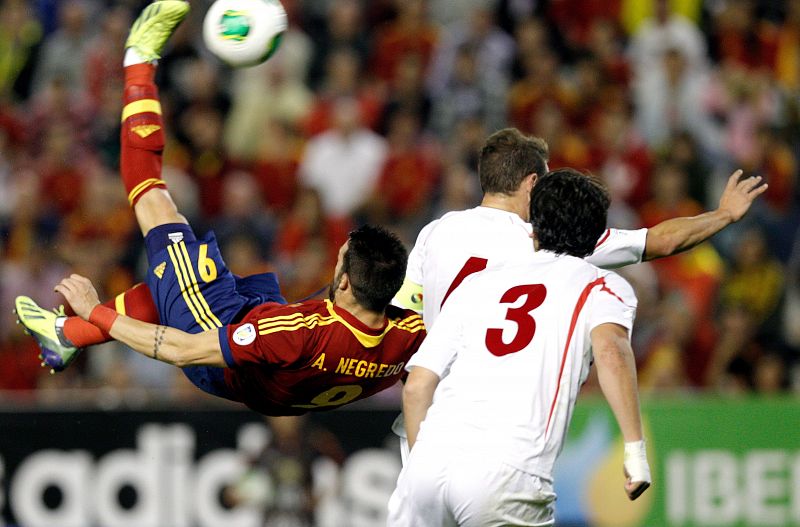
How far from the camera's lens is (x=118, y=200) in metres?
13.4

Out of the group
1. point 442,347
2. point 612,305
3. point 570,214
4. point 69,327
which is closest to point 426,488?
point 442,347

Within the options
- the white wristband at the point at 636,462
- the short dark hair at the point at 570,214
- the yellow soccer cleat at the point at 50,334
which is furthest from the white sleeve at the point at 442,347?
the yellow soccer cleat at the point at 50,334

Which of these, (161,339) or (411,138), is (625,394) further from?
(411,138)

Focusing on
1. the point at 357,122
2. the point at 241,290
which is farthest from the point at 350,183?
the point at 241,290

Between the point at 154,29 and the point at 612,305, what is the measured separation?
3.53m

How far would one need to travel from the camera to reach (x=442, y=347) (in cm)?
587

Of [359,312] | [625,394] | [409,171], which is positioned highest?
[409,171]

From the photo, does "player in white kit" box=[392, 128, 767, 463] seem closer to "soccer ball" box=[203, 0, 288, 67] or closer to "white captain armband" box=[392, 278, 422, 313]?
"white captain armband" box=[392, 278, 422, 313]

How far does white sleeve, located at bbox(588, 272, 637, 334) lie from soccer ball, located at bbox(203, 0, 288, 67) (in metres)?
2.87

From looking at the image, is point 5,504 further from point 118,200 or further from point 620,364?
point 620,364

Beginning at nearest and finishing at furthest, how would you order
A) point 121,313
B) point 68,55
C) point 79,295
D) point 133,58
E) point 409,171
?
1. point 79,295
2. point 121,313
3. point 133,58
4. point 409,171
5. point 68,55

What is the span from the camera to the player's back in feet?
22.3

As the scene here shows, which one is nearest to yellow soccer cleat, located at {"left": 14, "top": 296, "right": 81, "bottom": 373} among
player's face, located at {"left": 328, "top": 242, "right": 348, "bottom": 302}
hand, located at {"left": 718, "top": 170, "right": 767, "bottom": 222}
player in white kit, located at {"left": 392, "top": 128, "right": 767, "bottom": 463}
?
player's face, located at {"left": 328, "top": 242, "right": 348, "bottom": 302}

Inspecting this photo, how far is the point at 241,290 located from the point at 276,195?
597 centimetres
